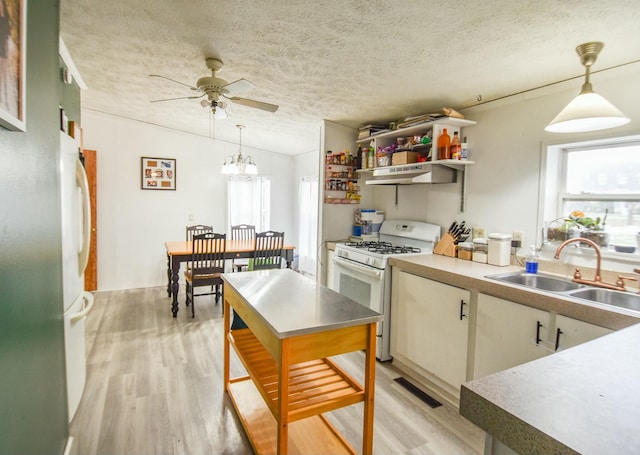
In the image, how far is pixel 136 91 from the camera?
137 inches

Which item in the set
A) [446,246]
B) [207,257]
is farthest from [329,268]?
[207,257]

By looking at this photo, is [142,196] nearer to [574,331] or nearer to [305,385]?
[305,385]

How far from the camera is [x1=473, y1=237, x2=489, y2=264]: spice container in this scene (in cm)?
240

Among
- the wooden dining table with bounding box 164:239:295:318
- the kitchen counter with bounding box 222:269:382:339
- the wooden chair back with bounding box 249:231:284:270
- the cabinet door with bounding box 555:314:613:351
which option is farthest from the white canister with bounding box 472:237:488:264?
the wooden dining table with bounding box 164:239:295:318

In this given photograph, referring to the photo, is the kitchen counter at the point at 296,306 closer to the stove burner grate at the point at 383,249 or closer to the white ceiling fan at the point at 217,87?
the stove burner grate at the point at 383,249

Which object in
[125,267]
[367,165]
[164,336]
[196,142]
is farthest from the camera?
[196,142]

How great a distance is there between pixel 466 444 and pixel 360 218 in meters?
2.25

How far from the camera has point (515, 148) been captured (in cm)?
237

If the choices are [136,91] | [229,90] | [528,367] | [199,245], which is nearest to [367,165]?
[229,90]

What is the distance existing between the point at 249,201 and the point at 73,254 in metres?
3.94

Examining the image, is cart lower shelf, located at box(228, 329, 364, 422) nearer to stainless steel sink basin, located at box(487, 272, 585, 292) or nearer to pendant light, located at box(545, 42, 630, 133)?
stainless steel sink basin, located at box(487, 272, 585, 292)

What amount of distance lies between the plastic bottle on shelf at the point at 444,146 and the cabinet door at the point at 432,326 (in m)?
0.96

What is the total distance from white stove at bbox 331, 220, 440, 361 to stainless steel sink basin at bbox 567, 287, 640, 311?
Answer: 1.19 meters

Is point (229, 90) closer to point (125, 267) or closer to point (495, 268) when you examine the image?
point (495, 268)
